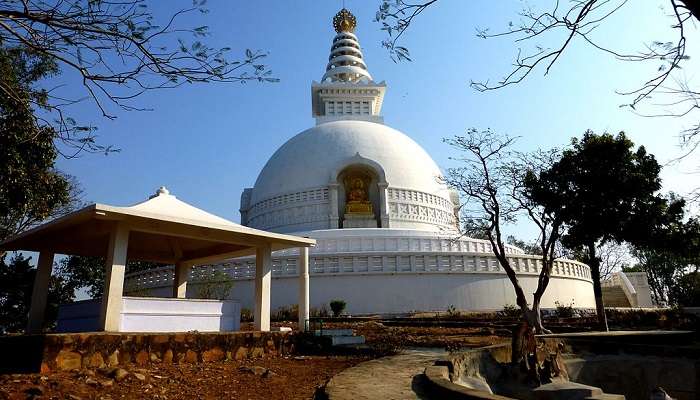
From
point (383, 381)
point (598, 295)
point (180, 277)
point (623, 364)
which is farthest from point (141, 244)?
point (598, 295)

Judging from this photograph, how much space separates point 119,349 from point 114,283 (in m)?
1.31

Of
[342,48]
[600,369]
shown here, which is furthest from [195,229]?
[342,48]

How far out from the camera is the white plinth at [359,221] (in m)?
27.1

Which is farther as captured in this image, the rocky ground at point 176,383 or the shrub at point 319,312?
the shrub at point 319,312

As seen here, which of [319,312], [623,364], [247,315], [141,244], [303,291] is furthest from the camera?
[319,312]

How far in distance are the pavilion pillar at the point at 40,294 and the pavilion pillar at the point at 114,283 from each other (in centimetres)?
286

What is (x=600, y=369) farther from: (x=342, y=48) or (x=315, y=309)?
(x=342, y=48)

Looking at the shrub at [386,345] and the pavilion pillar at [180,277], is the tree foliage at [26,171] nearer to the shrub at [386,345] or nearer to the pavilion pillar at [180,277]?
the pavilion pillar at [180,277]

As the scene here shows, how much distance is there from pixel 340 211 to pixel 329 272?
27.2ft

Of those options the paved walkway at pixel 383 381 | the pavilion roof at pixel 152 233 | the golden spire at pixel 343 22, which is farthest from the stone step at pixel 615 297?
the golden spire at pixel 343 22

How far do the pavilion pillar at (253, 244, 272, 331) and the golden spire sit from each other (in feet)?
130

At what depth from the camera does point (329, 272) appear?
2009cm

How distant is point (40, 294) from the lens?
963 cm

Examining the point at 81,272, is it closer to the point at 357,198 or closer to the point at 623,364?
the point at 357,198
